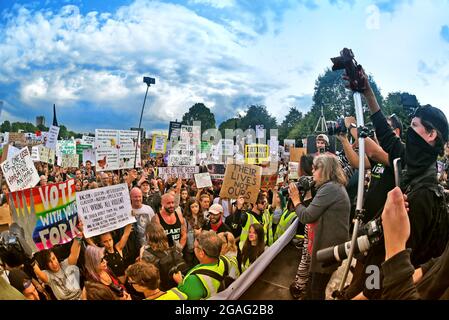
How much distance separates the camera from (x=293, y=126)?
283cm

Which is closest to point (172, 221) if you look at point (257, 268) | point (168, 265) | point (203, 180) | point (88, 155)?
point (168, 265)

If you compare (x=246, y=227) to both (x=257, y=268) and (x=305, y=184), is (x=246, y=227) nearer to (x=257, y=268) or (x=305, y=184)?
(x=257, y=268)

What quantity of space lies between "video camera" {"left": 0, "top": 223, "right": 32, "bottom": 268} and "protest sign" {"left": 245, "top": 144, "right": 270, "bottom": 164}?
1936mm


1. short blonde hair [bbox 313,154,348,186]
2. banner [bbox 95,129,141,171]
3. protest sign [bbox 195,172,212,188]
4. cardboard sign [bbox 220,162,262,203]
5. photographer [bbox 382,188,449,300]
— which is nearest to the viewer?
photographer [bbox 382,188,449,300]

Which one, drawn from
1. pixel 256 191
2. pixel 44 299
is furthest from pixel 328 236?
pixel 44 299

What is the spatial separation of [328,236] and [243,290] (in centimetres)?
88

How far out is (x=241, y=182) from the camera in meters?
3.40

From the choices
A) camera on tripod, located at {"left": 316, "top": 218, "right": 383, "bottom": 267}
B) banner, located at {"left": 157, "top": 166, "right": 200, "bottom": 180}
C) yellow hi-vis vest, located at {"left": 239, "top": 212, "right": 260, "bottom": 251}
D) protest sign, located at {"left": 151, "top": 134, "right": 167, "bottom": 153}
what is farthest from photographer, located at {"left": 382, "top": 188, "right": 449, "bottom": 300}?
protest sign, located at {"left": 151, "top": 134, "right": 167, "bottom": 153}

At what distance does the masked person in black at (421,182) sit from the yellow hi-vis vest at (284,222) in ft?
2.62

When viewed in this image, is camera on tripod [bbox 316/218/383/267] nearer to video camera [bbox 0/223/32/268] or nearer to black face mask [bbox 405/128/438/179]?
black face mask [bbox 405/128/438/179]

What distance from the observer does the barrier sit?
292 centimetres

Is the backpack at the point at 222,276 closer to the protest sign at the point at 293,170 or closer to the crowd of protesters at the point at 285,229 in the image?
the crowd of protesters at the point at 285,229
